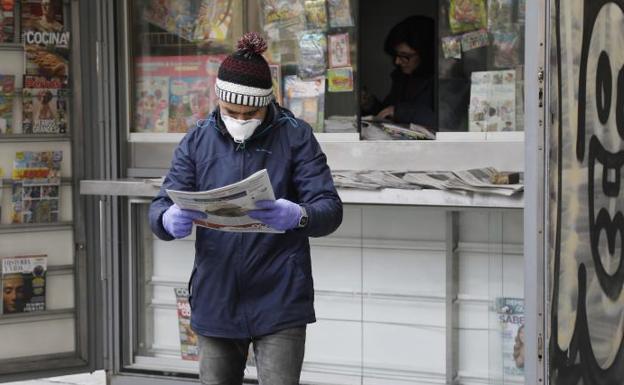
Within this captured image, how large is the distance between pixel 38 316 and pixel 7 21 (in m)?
1.77

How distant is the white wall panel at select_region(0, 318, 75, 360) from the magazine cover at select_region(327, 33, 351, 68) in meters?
2.25

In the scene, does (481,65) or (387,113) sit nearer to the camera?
(481,65)

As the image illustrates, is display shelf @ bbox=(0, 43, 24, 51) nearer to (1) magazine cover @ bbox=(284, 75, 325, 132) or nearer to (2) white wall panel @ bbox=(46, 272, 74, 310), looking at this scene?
(2) white wall panel @ bbox=(46, 272, 74, 310)

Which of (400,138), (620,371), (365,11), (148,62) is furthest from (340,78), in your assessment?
(620,371)

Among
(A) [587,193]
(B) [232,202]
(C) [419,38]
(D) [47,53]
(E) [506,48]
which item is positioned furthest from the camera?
(C) [419,38]

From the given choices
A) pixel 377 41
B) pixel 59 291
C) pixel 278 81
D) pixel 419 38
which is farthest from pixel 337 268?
pixel 377 41

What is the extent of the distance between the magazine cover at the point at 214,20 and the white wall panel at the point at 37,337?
6.30 feet

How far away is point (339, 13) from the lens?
586 cm

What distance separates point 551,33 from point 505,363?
2868 millimetres

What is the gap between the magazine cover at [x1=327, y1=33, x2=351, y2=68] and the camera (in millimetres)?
5852

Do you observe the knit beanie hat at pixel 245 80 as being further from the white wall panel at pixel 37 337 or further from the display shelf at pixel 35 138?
the white wall panel at pixel 37 337

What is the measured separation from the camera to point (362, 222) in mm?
5621

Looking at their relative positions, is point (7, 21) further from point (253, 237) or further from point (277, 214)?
point (277, 214)

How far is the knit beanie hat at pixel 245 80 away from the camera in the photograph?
11.5ft
